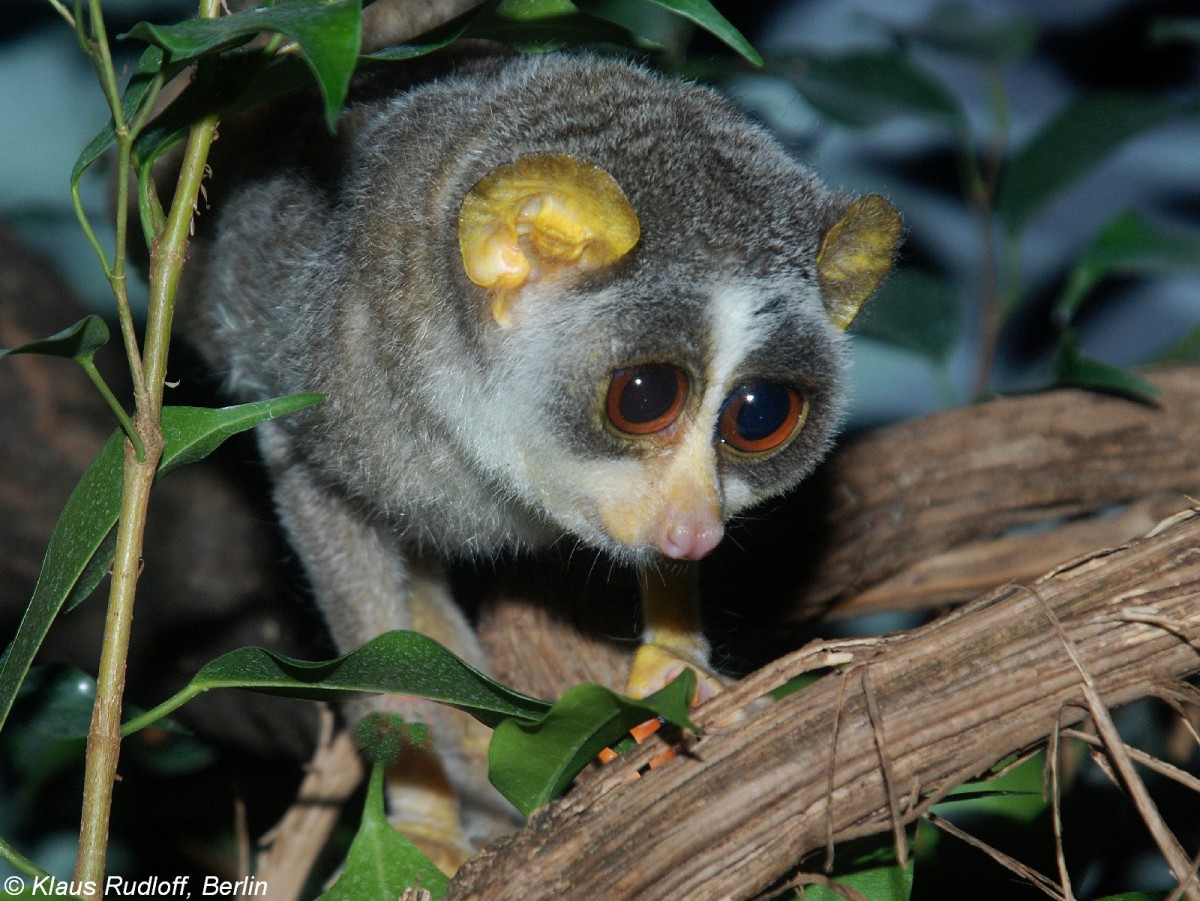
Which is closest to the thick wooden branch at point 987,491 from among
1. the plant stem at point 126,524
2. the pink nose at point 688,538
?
the pink nose at point 688,538

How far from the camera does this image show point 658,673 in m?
2.39

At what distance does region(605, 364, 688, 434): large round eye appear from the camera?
1.82m

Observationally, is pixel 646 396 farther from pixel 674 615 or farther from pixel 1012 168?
pixel 1012 168

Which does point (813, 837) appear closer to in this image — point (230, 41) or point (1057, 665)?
point (1057, 665)

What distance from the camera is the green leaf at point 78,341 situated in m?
1.35

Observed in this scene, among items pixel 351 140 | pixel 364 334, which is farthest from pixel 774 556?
pixel 351 140

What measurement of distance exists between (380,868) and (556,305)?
2.99 feet

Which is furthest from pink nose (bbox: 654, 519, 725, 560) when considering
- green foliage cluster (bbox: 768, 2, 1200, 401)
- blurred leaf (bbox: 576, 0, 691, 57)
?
blurred leaf (bbox: 576, 0, 691, 57)

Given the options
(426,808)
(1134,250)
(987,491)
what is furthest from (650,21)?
(426,808)

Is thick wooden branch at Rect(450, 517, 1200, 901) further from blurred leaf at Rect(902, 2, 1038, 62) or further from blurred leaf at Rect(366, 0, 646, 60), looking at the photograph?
blurred leaf at Rect(902, 2, 1038, 62)

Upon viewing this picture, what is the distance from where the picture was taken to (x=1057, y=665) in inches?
60.3

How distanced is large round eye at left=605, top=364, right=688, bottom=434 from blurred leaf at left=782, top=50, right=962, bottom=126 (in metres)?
1.92

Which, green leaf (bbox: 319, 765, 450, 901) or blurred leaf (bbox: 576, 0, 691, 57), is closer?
green leaf (bbox: 319, 765, 450, 901)

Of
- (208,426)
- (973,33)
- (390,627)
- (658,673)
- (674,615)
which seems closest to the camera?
(208,426)
